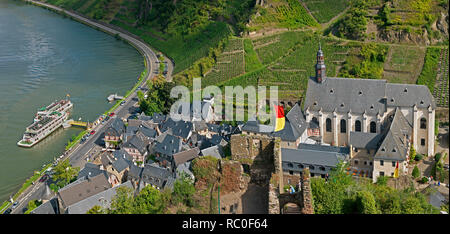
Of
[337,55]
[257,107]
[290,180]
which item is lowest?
[290,180]

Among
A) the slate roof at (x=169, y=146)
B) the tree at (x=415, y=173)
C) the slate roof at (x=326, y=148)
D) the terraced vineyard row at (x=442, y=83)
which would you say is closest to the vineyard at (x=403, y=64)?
the terraced vineyard row at (x=442, y=83)

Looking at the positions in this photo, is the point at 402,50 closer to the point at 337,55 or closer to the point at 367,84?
the point at 337,55

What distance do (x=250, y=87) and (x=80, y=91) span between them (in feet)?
62.2

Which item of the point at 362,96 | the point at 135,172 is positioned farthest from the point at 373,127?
the point at 135,172

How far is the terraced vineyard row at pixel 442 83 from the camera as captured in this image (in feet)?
119

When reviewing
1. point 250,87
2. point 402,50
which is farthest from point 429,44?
point 250,87

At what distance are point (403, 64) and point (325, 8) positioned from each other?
1317cm

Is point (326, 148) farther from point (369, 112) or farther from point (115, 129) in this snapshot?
point (115, 129)

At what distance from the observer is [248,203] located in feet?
52.7

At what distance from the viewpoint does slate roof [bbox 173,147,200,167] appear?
3186 centimetres

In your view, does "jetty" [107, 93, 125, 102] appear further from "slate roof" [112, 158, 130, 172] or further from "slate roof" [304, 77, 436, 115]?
"slate roof" [304, 77, 436, 115]

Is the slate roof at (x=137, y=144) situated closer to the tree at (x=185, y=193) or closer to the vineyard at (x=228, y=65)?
the vineyard at (x=228, y=65)

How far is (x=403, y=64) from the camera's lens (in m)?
40.2

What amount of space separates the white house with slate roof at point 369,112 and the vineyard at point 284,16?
16.6m
